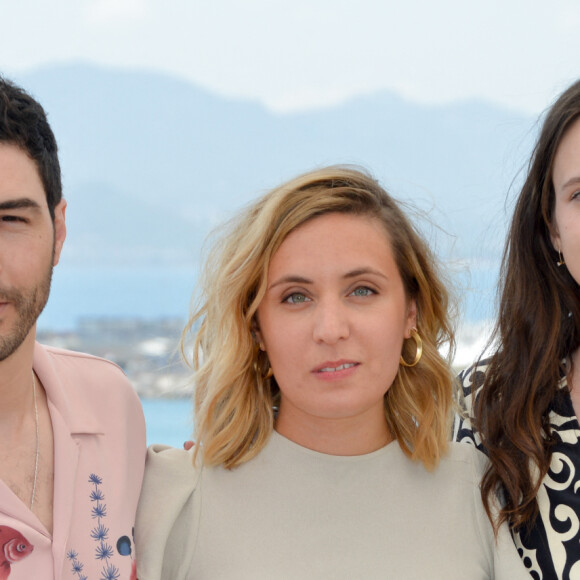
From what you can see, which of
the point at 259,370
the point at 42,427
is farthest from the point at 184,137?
the point at 42,427

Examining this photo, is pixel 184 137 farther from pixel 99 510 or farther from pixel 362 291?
pixel 99 510

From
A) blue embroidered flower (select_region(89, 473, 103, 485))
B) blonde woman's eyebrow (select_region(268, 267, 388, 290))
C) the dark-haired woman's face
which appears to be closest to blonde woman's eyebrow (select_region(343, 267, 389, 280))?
blonde woman's eyebrow (select_region(268, 267, 388, 290))

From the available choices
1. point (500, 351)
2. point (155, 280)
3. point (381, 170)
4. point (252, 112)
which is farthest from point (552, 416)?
point (252, 112)

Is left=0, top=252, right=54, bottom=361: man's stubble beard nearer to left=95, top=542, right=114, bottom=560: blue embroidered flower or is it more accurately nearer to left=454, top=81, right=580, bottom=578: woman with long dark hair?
left=95, top=542, right=114, bottom=560: blue embroidered flower

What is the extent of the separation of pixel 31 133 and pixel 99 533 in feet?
2.58

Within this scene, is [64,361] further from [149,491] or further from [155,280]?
[155,280]

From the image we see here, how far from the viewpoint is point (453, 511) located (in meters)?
1.83

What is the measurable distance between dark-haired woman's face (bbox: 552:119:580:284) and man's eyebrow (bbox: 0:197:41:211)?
3.70ft

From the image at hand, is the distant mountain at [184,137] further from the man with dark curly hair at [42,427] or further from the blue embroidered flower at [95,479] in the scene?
the blue embroidered flower at [95,479]

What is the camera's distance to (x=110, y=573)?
1.61 meters

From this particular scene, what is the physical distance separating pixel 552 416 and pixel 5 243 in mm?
1262

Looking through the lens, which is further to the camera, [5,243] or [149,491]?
[149,491]

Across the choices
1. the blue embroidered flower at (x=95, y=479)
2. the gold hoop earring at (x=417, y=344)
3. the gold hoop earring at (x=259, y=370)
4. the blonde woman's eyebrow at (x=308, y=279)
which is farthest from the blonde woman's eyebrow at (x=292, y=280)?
the blue embroidered flower at (x=95, y=479)

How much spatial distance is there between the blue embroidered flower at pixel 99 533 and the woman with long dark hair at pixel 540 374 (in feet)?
2.62
